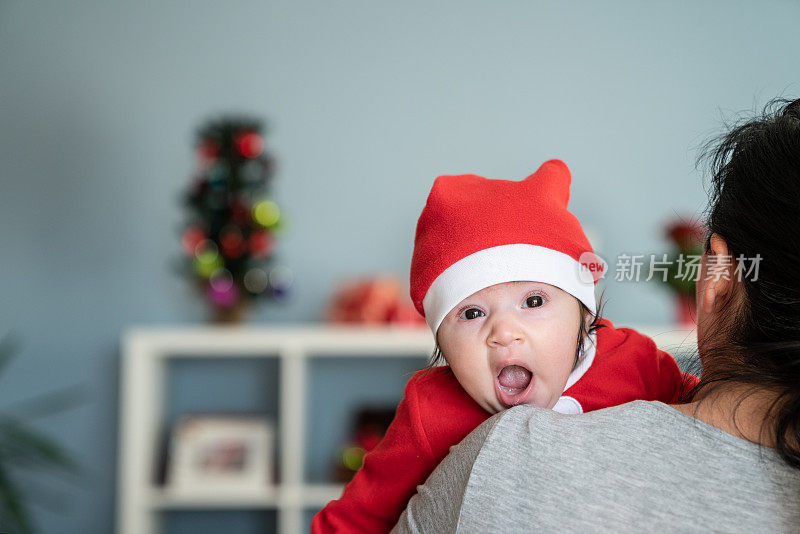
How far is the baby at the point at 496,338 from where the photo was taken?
0.88 meters

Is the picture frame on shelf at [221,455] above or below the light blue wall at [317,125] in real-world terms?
below

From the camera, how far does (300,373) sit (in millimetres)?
2740

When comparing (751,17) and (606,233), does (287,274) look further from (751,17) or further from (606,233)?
(751,17)

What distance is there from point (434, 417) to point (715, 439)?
1.18 ft

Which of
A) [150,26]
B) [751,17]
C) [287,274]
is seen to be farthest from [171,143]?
[751,17]

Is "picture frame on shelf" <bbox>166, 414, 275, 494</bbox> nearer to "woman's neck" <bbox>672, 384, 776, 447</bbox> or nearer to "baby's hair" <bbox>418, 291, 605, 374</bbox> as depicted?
"baby's hair" <bbox>418, 291, 605, 374</bbox>

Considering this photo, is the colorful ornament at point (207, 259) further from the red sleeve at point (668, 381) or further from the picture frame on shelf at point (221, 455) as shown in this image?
the red sleeve at point (668, 381)

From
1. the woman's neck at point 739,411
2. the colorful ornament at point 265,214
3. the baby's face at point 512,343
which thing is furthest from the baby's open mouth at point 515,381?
the colorful ornament at point 265,214

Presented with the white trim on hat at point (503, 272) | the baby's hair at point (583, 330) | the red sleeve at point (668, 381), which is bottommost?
the red sleeve at point (668, 381)

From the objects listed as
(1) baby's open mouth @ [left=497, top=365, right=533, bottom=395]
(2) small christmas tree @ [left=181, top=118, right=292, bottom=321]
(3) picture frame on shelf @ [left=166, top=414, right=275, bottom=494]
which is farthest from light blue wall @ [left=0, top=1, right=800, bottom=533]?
(1) baby's open mouth @ [left=497, top=365, right=533, bottom=395]

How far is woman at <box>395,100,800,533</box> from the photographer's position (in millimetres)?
627

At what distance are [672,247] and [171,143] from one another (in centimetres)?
210

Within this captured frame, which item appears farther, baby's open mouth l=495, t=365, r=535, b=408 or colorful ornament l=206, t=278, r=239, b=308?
colorful ornament l=206, t=278, r=239, b=308

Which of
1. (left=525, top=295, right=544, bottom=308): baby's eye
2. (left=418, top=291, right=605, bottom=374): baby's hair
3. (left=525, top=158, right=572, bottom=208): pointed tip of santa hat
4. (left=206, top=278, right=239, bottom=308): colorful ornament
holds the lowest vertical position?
(left=206, top=278, right=239, bottom=308): colorful ornament
